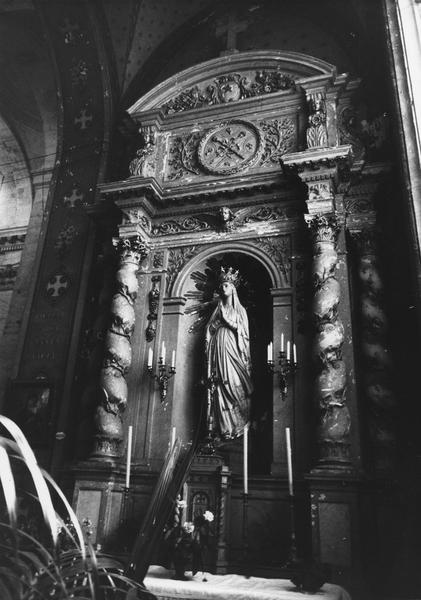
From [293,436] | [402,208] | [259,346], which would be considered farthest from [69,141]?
[293,436]

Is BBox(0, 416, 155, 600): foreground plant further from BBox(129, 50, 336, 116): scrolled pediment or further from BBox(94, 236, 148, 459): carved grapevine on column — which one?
BBox(129, 50, 336, 116): scrolled pediment

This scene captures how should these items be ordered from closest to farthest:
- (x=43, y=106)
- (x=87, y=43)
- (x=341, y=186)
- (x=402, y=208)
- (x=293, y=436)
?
1. (x=293, y=436)
2. (x=402, y=208)
3. (x=341, y=186)
4. (x=87, y=43)
5. (x=43, y=106)

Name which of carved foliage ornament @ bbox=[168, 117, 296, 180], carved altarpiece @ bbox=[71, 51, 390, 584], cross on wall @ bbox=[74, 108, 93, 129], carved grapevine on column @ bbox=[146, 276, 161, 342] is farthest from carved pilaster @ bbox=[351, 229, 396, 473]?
cross on wall @ bbox=[74, 108, 93, 129]

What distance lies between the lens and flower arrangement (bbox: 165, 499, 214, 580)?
534 cm

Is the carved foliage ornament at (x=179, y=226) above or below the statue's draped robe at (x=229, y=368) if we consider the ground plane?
above

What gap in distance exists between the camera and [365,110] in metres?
8.98

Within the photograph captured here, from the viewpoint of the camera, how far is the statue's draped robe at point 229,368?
25.3ft

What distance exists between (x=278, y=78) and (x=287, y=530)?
24.7 ft

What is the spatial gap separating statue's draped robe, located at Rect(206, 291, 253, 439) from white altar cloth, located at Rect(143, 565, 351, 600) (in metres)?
2.54

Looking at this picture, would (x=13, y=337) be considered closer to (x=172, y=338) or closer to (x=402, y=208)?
(x=172, y=338)

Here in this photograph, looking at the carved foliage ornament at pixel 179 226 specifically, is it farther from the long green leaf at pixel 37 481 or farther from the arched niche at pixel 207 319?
the long green leaf at pixel 37 481

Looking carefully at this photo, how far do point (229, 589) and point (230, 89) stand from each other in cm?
835

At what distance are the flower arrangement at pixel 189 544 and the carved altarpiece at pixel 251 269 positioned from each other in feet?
2.37

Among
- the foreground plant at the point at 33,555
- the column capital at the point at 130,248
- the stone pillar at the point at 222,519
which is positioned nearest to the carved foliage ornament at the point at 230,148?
the column capital at the point at 130,248
